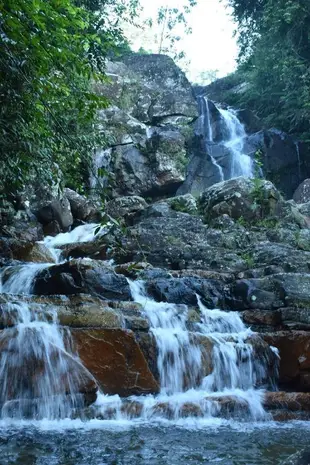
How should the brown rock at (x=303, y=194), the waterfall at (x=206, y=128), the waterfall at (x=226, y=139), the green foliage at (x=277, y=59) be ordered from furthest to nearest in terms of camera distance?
1. the waterfall at (x=206, y=128)
2. the waterfall at (x=226, y=139)
3. the green foliage at (x=277, y=59)
4. the brown rock at (x=303, y=194)

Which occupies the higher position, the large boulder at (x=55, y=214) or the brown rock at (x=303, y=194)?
the brown rock at (x=303, y=194)

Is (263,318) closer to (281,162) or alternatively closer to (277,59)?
(281,162)

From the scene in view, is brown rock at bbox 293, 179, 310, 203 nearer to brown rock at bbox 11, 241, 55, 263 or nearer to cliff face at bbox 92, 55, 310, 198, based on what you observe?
cliff face at bbox 92, 55, 310, 198

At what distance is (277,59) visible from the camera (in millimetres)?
21047

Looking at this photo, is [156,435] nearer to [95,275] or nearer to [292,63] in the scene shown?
[95,275]

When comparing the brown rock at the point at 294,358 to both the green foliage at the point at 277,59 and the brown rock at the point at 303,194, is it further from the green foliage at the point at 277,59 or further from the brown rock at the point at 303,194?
the green foliage at the point at 277,59

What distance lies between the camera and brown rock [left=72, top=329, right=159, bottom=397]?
6.14 m

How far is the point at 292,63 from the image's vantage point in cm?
1989

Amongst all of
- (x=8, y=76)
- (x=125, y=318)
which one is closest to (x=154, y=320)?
(x=125, y=318)

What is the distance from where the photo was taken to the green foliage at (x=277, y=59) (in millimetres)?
19703

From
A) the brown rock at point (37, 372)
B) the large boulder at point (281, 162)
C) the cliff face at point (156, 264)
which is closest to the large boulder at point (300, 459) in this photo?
the cliff face at point (156, 264)

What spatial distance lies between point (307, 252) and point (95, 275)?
5474 millimetres

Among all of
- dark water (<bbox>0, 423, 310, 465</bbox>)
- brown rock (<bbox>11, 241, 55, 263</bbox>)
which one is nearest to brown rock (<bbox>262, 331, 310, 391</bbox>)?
dark water (<bbox>0, 423, 310, 465</bbox>)

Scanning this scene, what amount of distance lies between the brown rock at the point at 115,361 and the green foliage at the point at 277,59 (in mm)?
16142
